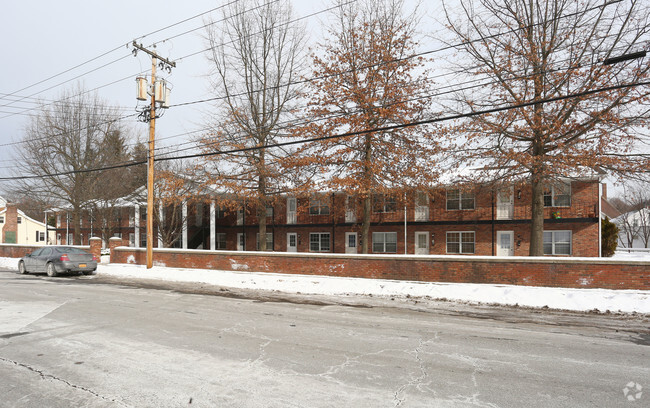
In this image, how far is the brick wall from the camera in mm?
11492

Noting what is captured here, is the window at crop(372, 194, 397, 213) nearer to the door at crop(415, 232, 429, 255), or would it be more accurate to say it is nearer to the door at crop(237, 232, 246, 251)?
the door at crop(415, 232, 429, 255)

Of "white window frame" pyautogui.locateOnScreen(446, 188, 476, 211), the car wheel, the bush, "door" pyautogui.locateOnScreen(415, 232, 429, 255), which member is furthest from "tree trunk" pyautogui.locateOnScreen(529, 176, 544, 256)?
the car wheel

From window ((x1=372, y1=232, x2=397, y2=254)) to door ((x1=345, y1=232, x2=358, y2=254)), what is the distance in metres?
1.53

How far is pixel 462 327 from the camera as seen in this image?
810 cm

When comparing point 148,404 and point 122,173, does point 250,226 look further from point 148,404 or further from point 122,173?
point 148,404

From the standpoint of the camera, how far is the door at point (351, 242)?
29.8 metres

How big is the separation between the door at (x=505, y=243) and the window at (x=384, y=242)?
22.1 ft

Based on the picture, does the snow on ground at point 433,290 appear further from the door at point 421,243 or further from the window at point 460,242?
the door at point 421,243

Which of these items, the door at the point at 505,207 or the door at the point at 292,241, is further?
the door at the point at 292,241

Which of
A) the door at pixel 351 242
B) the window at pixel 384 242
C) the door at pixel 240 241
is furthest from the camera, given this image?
the door at pixel 240 241

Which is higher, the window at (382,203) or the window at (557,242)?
the window at (382,203)

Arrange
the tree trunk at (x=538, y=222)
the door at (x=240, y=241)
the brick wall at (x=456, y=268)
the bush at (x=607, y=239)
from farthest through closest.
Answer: the door at (x=240, y=241) < the bush at (x=607, y=239) < the tree trunk at (x=538, y=222) < the brick wall at (x=456, y=268)

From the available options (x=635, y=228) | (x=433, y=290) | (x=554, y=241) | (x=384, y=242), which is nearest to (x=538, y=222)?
(x=433, y=290)

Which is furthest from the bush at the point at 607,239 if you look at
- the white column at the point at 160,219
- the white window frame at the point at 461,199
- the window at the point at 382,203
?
the white column at the point at 160,219
